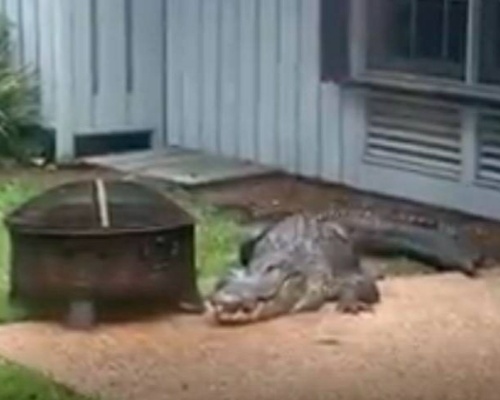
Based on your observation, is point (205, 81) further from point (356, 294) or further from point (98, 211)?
point (98, 211)

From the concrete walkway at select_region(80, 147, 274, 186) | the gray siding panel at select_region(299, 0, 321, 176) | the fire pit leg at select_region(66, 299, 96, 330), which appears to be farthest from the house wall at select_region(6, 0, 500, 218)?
the fire pit leg at select_region(66, 299, 96, 330)

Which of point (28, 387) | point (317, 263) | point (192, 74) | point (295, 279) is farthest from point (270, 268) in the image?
point (192, 74)

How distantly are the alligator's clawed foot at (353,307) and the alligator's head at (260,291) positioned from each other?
16 centimetres

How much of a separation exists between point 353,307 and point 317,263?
0.91ft

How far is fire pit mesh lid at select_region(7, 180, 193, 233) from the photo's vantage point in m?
7.17

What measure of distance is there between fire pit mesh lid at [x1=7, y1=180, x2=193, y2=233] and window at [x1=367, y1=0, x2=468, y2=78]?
3.08 metres

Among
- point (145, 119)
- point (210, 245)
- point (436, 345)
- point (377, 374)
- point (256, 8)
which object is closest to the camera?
point (377, 374)

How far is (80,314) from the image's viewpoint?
7105 millimetres

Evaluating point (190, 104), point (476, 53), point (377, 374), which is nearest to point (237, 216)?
point (476, 53)

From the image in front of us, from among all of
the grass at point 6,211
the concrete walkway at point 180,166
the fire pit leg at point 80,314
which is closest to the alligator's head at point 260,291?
the fire pit leg at point 80,314

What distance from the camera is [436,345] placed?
22.6 ft

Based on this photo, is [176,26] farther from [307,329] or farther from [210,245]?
[307,329]

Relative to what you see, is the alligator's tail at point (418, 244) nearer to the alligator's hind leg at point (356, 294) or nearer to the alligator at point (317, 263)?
the alligator at point (317, 263)

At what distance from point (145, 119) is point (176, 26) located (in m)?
0.69
